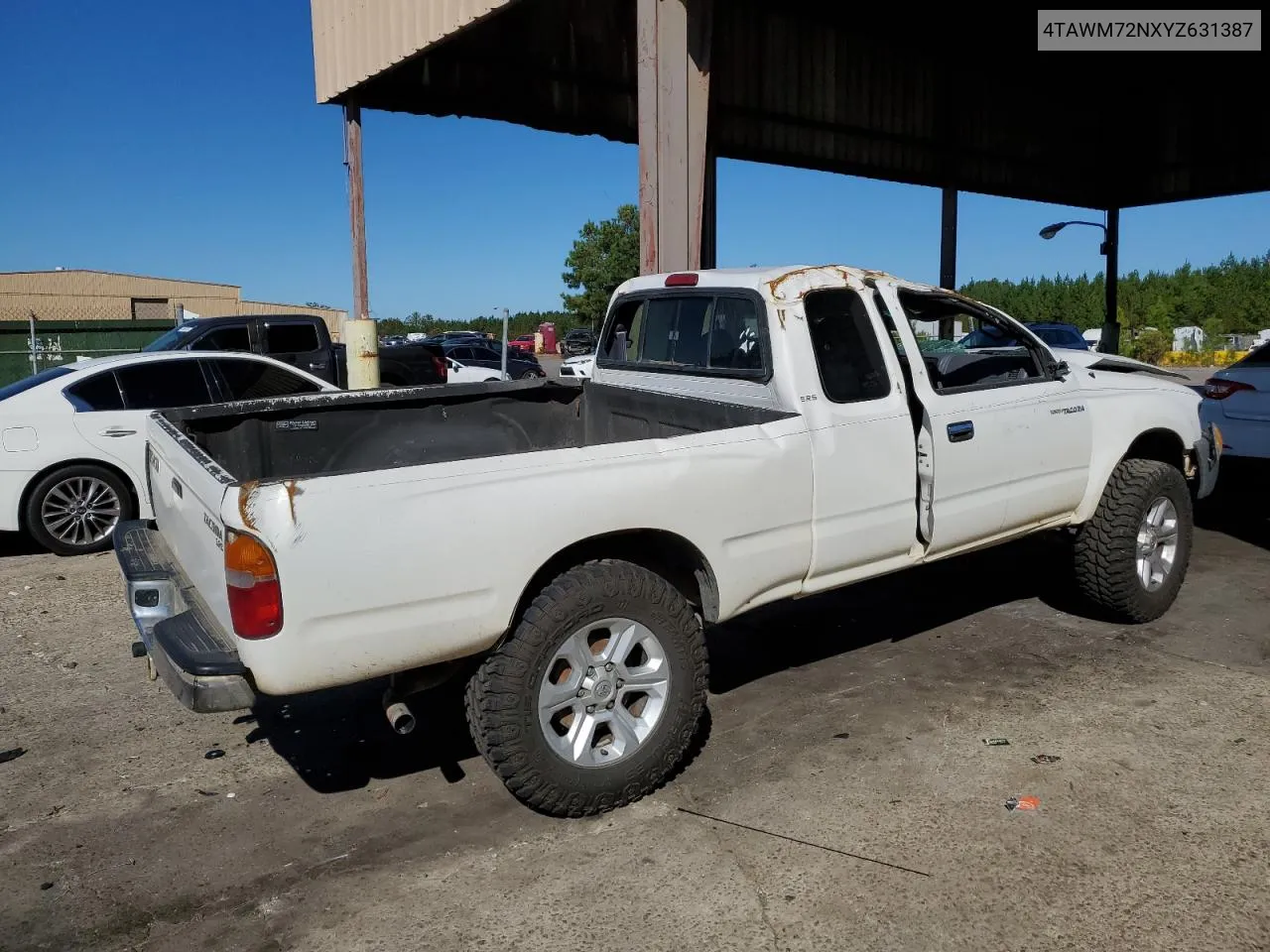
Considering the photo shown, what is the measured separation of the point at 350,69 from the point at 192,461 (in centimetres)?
1121

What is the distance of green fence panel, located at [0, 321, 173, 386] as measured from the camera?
1844 centimetres

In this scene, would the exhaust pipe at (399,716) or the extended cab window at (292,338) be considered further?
the extended cab window at (292,338)

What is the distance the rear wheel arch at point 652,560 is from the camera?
3.34 metres

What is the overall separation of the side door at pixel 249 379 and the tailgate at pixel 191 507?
158 inches

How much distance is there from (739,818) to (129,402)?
6.37m

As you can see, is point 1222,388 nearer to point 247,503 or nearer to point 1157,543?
point 1157,543

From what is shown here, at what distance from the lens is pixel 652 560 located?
370 cm

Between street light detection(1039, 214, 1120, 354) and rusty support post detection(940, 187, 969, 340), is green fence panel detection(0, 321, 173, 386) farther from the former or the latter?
street light detection(1039, 214, 1120, 354)

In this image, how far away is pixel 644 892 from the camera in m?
3.00

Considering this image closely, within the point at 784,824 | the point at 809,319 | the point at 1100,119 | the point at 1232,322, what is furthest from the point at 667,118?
the point at 1232,322

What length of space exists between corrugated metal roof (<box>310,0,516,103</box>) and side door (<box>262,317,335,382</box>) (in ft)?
10.6

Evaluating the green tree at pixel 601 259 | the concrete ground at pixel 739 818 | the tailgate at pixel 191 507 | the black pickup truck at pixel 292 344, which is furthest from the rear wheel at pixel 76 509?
the green tree at pixel 601 259

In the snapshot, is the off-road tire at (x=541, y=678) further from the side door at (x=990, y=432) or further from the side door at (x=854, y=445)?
the side door at (x=990, y=432)

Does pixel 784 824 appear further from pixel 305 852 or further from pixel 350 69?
pixel 350 69
